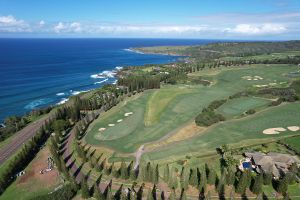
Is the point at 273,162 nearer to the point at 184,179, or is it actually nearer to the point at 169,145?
the point at 184,179

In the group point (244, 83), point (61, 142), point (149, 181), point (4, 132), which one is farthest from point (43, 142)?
point (244, 83)

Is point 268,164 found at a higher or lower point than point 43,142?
higher

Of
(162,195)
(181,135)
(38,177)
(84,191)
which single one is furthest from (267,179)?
(38,177)

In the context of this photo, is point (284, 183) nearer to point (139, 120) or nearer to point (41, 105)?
point (139, 120)

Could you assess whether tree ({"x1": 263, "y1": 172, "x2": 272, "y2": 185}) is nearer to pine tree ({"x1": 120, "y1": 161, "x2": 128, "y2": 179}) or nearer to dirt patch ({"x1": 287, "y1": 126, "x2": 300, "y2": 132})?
pine tree ({"x1": 120, "y1": 161, "x2": 128, "y2": 179})

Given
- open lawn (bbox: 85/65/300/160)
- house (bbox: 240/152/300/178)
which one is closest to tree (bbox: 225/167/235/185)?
house (bbox: 240/152/300/178)

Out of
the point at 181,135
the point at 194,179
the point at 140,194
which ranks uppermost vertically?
the point at 194,179

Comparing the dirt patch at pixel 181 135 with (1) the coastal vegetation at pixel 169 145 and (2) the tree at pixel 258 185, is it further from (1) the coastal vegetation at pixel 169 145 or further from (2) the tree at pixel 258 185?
(2) the tree at pixel 258 185

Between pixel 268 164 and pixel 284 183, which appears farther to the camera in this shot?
pixel 268 164
